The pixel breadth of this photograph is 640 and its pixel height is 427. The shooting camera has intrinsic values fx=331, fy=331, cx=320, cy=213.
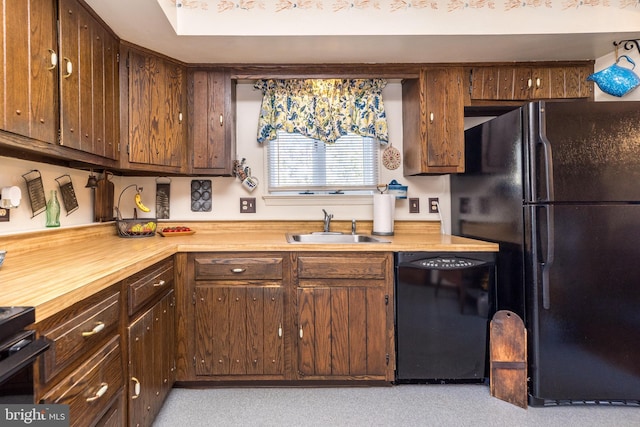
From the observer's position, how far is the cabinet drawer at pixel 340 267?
1910 millimetres

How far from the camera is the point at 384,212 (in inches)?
93.5

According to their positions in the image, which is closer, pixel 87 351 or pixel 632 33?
pixel 87 351

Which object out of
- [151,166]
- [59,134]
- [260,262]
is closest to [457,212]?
[260,262]

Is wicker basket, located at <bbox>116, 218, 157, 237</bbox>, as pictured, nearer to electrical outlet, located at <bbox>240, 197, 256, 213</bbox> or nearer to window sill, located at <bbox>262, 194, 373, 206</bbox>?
electrical outlet, located at <bbox>240, 197, 256, 213</bbox>

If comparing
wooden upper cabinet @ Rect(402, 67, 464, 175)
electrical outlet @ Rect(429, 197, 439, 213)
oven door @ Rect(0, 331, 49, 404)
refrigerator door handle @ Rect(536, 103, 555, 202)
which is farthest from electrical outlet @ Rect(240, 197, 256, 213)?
refrigerator door handle @ Rect(536, 103, 555, 202)

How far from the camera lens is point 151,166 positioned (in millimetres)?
2102

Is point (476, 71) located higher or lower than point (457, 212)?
higher

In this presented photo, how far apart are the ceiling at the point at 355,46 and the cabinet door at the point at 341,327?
1472 mm

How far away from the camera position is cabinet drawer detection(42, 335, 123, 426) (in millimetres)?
918

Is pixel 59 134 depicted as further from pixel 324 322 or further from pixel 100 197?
pixel 324 322

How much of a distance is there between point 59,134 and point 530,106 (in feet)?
7.40

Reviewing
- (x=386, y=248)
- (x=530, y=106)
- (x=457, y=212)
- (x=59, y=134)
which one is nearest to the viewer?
(x=59, y=134)

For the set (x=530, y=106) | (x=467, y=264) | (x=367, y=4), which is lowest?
(x=467, y=264)

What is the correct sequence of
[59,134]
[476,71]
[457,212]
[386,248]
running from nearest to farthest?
[59,134]
[386,248]
[476,71]
[457,212]
